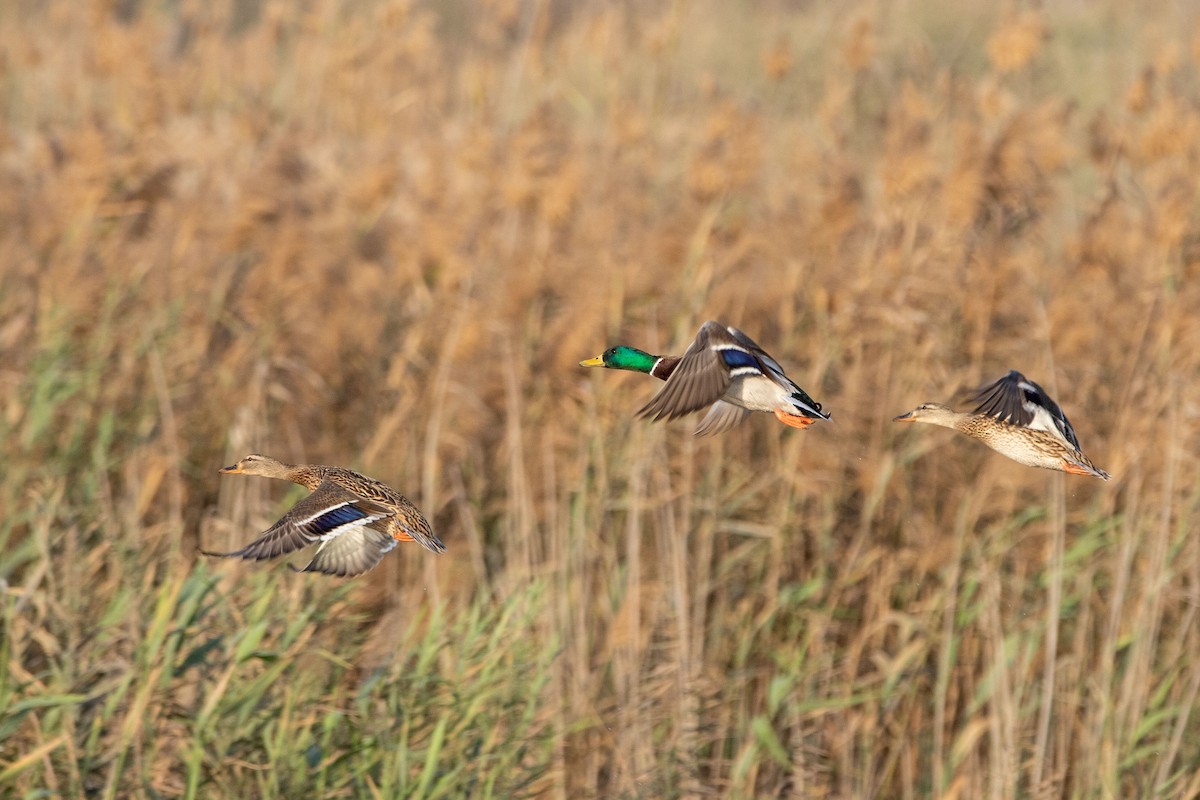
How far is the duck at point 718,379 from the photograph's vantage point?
231 cm

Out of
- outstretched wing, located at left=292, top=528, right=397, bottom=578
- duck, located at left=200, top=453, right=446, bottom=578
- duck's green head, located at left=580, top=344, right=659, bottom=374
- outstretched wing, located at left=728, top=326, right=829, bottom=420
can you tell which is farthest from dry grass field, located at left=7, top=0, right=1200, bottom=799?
outstretched wing, located at left=728, top=326, right=829, bottom=420

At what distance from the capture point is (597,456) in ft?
Answer: 16.5

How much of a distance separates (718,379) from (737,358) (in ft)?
0.57

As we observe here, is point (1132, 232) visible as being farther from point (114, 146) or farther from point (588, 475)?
point (114, 146)

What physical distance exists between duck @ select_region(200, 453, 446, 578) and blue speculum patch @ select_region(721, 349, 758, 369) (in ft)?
1.75

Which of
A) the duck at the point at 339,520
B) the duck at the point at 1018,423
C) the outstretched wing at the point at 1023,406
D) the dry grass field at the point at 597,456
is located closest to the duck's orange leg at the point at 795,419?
the duck at the point at 1018,423

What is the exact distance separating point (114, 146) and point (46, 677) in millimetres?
3249

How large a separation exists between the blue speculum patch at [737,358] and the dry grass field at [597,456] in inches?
65.4

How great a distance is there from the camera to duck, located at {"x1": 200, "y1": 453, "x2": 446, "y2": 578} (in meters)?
2.21

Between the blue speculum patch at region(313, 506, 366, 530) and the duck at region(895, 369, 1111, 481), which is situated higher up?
the duck at region(895, 369, 1111, 481)

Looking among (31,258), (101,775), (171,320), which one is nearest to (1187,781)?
(101,775)

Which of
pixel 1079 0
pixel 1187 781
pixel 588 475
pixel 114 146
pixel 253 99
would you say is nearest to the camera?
pixel 1187 781

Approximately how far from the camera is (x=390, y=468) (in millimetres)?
5484

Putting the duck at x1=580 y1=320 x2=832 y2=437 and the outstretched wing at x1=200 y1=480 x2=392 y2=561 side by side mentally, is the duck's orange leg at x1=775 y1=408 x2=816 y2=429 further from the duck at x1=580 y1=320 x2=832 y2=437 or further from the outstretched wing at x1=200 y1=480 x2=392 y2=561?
the outstretched wing at x1=200 y1=480 x2=392 y2=561
